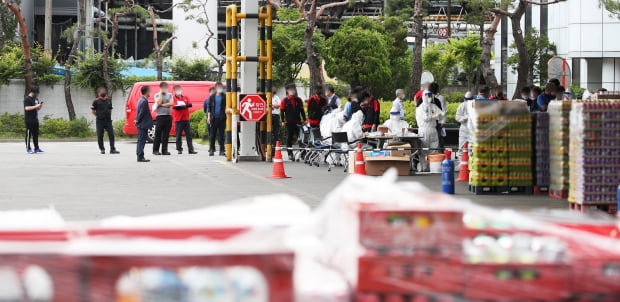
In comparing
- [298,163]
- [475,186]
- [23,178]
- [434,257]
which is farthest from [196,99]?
[434,257]

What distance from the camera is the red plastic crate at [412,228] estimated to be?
16.8 feet

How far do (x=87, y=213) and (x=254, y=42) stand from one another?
40.4 feet

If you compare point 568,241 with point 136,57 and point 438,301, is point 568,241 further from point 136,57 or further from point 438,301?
point 136,57

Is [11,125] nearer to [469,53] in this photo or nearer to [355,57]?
[355,57]

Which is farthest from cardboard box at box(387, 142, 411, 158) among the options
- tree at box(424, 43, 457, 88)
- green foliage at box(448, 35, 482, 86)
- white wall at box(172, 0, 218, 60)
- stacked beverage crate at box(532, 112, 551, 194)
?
white wall at box(172, 0, 218, 60)

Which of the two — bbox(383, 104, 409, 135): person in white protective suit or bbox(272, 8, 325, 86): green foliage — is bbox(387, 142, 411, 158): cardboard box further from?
bbox(272, 8, 325, 86): green foliage

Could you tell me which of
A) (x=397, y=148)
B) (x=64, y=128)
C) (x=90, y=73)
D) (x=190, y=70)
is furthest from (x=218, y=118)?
(x=190, y=70)

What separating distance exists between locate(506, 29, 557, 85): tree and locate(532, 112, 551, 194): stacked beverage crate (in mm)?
43506

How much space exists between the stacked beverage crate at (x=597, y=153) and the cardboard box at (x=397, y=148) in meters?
7.29

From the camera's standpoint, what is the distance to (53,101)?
49938mm

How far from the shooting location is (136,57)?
81500mm

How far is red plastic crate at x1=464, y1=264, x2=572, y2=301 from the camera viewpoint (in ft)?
16.6

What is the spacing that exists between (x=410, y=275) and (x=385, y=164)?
52.8 feet

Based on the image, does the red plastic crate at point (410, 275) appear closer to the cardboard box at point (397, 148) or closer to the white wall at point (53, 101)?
the cardboard box at point (397, 148)
